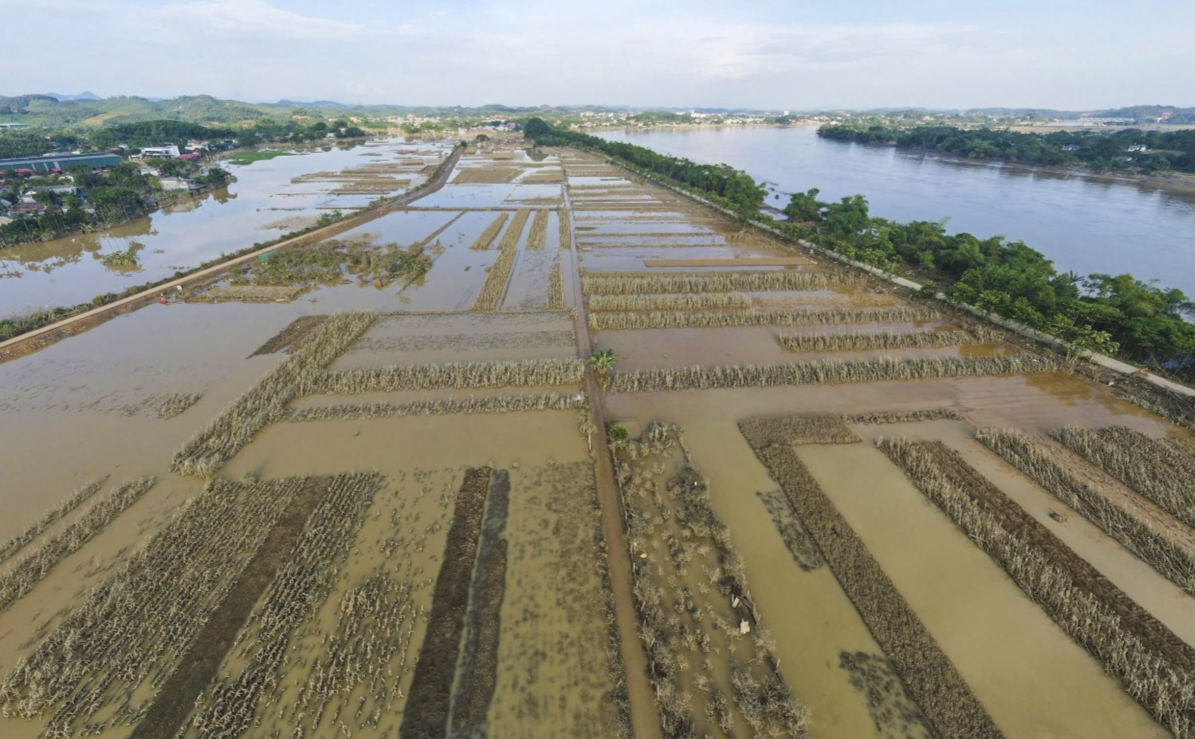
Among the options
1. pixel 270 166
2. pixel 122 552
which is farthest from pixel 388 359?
pixel 270 166

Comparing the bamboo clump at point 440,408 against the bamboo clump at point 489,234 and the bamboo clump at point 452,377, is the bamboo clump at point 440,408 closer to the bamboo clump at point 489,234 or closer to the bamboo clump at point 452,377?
the bamboo clump at point 452,377

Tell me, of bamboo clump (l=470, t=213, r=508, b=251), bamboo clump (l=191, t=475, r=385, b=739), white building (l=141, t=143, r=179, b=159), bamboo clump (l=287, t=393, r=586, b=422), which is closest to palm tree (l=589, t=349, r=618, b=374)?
bamboo clump (l=287, t=393, r=586, b=422)

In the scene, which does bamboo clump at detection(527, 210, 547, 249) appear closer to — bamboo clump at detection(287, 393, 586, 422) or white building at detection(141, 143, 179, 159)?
bamboo clump at detection(287, 393, 586, 422)

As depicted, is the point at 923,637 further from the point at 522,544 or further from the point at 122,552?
the point at 122,552

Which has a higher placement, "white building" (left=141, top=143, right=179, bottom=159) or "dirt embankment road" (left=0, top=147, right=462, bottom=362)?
"white building" (left=141, top=143, right=179, bottom=159)

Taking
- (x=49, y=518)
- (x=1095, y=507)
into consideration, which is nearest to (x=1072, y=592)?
(x=1095, y=507)
